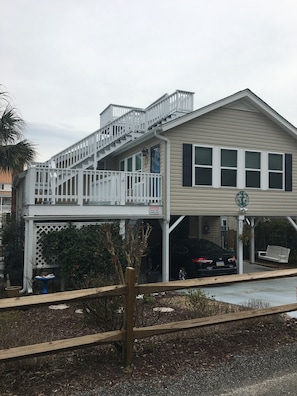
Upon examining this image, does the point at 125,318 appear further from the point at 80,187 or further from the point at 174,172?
the point at 174,172

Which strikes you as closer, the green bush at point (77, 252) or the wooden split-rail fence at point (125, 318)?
the wooden split-rail fence at point (125, 318)

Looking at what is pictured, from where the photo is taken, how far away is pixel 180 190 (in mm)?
12344

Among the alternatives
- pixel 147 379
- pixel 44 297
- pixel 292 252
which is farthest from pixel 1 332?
pixel 292 252

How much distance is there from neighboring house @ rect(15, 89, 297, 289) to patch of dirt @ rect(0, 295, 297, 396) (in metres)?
4.80

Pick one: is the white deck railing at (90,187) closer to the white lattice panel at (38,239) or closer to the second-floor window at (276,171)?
the white lattice panel at (38,239)

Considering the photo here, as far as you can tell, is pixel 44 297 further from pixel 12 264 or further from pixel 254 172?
pixel 254 172

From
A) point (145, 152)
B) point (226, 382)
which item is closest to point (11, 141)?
point (145, 152)

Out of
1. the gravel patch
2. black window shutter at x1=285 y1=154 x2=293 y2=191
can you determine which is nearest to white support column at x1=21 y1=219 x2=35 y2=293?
the gravel patch

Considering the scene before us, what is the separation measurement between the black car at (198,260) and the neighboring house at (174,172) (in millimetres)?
665

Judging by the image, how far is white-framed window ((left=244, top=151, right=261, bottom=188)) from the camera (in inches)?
530

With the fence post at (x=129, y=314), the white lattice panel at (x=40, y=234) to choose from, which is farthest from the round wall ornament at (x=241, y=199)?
the fence post at (x=129, y=314)

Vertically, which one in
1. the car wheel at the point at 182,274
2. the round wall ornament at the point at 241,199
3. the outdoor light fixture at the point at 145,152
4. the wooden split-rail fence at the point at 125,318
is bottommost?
the car wheel at the point at 182,274

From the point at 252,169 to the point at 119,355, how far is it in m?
10.9

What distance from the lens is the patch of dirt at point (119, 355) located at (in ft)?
11.0
